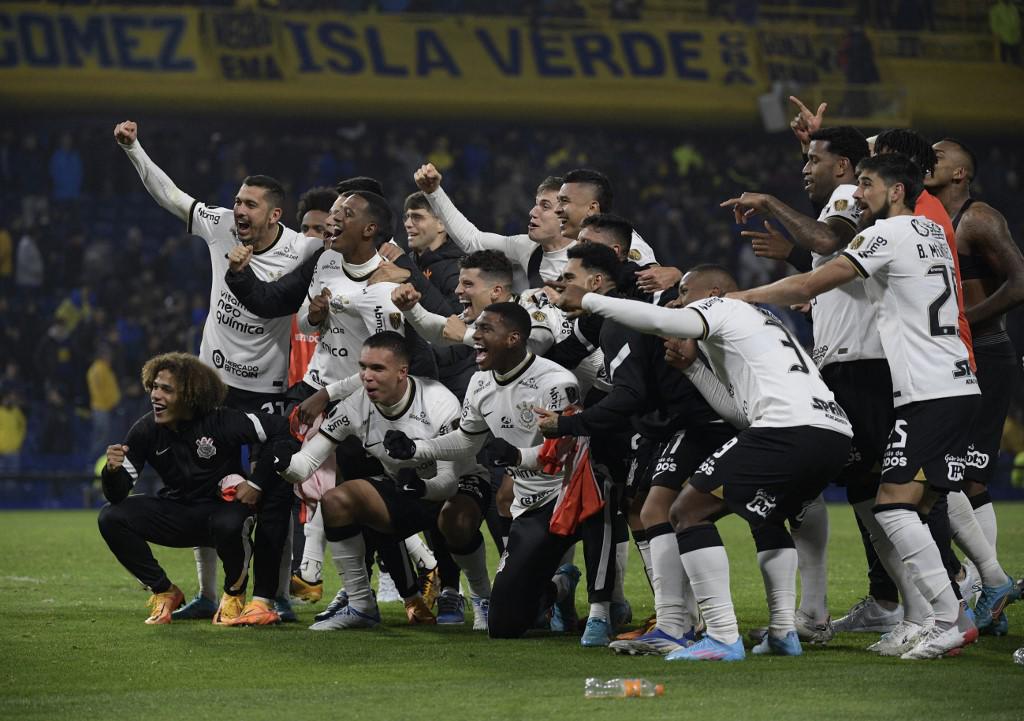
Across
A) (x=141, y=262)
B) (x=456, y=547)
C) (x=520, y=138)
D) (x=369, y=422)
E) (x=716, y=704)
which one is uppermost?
(x=520, y=138)

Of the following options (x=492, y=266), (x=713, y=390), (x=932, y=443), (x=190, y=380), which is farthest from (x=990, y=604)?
(x=190, y=380)

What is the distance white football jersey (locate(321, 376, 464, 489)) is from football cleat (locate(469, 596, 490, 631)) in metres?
0.68

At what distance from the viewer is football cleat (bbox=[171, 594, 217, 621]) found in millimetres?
7801

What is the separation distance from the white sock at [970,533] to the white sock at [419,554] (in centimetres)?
295

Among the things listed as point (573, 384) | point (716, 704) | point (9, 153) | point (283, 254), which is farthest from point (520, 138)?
point (716, 704)

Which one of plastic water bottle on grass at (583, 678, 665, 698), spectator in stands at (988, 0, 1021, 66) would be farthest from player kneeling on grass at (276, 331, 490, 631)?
spectator in stands at (988, 0, 1021, 66)

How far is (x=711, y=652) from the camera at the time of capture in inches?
237

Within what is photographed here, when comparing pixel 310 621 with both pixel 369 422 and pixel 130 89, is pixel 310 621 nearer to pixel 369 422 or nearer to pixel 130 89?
pixel 369 422

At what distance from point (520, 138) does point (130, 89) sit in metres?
6.25

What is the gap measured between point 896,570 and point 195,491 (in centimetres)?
357

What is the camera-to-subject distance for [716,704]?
5.00 metres

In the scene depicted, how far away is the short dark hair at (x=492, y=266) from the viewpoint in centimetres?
761

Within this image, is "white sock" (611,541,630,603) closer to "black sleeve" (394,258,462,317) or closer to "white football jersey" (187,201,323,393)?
"black sleeve" (394,258,462,317)

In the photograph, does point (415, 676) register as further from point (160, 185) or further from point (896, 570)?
point (160, 185)
